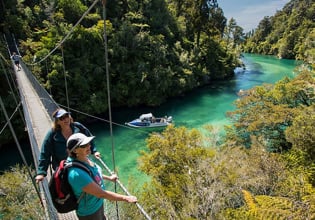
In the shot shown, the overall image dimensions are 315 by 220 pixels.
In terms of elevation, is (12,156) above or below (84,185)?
→ below

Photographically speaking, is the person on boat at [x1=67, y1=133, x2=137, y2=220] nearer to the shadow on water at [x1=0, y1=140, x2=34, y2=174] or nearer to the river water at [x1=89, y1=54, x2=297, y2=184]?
the river water at [x1=89, y1=54, x2=297, y2=184]

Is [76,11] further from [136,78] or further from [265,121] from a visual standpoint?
[265,121]

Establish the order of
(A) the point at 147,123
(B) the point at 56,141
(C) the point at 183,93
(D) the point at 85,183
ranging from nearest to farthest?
(D) the point at 85,183, (B) the point at 56,141, (A) the point at 147,123, (C) the point at 183,93

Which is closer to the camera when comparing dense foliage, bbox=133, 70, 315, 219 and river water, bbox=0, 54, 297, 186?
dense foliage, bbox=133, 70, 315, 219

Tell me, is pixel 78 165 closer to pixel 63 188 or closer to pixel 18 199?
pixel 63 188

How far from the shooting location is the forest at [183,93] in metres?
7.02

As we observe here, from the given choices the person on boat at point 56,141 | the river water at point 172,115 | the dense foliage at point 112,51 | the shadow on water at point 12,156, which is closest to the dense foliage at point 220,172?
the river water at point 172,115

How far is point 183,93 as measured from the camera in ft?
68.8

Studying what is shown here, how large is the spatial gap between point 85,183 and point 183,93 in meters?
19.8

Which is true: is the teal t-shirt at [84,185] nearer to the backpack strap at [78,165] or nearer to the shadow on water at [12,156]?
the backpack strap at [78,165]

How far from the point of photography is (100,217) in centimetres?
176

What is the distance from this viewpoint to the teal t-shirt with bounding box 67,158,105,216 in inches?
56.6

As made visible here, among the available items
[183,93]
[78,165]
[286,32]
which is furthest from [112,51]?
[286,32]

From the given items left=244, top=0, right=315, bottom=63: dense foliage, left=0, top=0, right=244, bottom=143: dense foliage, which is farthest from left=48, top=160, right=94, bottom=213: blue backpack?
left=244, top=0, right=315, bottom=63: dense foliage
